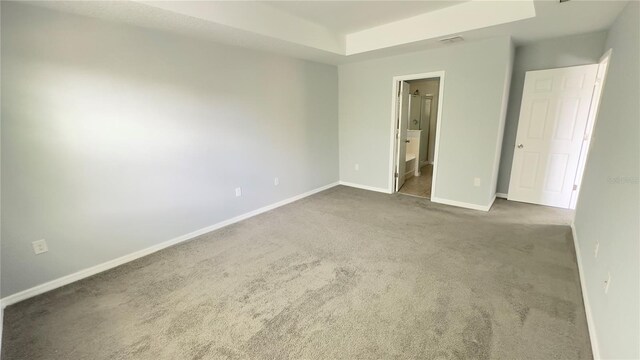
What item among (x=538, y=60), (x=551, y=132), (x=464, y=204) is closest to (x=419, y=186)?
(x=464, y=204)

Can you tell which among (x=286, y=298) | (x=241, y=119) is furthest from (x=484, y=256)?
(x=241, y=119)

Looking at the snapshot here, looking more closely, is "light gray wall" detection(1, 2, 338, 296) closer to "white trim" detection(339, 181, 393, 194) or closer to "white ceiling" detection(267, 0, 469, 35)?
"white ceiling" detection(267, 0, 469, 35)

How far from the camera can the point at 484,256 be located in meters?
2.60

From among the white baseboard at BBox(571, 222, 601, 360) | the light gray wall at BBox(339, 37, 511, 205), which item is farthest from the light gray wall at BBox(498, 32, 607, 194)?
the white baseboard at BBox(571, 222, 601, 360)

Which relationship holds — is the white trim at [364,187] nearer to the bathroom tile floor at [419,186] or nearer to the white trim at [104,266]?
the bathroom tile floor at [419,186]

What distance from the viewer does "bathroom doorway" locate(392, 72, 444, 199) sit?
4285 millimetres

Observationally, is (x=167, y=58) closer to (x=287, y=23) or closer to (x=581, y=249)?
(x=287, y=23)

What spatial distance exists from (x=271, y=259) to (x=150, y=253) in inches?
52.4

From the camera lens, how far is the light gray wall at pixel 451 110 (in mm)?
3430

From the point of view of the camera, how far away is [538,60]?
3.60 meters

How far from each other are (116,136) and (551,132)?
5254 mm

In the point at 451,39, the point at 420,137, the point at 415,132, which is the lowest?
the point at 420,137

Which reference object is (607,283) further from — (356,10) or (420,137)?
(420,137)

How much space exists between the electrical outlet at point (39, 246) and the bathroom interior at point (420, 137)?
461 centimetres
